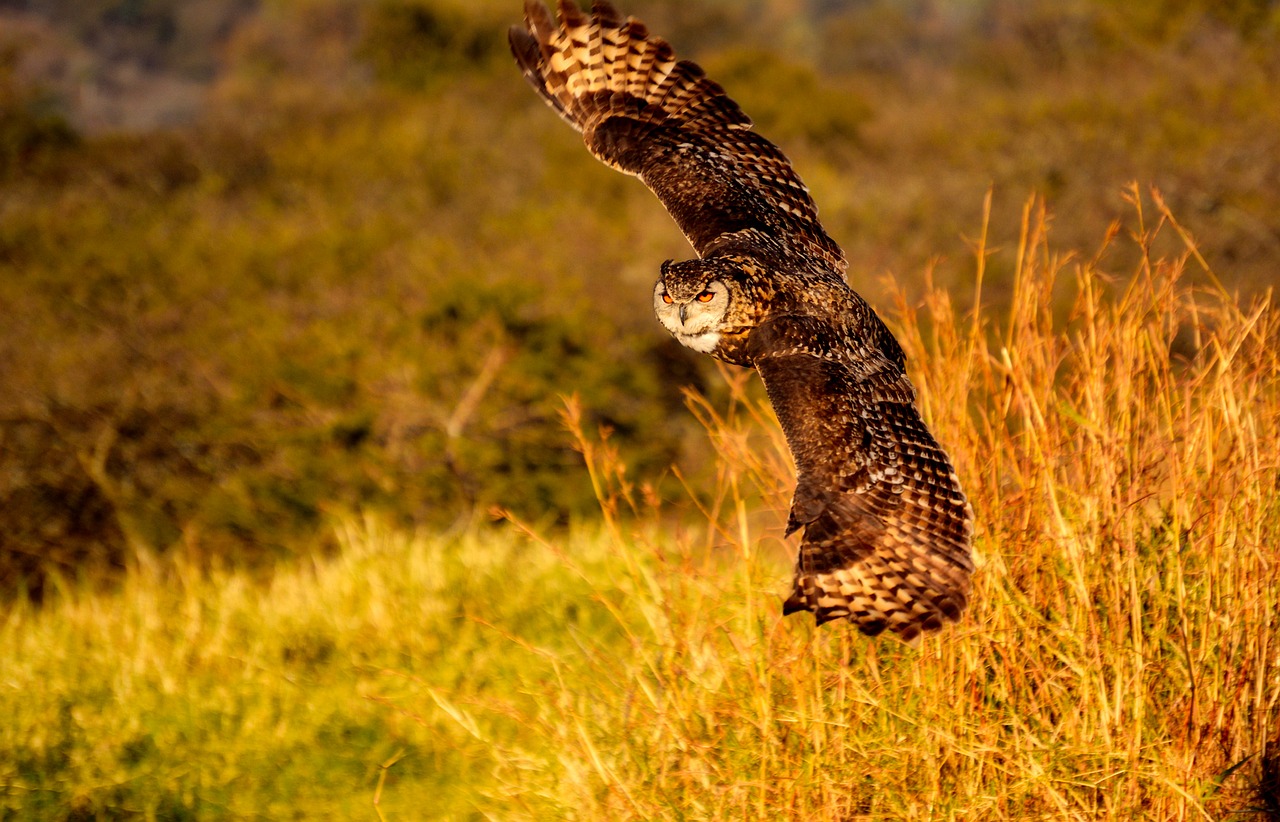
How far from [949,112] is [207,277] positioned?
14885 mm

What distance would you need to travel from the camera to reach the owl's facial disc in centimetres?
253

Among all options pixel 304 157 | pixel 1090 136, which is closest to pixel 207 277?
pixel 304 157

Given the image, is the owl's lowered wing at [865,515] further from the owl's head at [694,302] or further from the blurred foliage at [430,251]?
the blurred foliage at [430,251]

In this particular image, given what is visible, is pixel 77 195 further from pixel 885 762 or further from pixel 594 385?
pixel 885 762

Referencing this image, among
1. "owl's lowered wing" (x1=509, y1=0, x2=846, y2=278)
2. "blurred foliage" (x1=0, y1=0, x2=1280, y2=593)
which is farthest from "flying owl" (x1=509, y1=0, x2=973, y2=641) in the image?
"blurred foliage" (x1=0, y1=0, x2=1280, y2=593)

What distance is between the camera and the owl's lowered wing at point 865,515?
2391mm

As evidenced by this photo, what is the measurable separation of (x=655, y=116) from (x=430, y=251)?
378 inches

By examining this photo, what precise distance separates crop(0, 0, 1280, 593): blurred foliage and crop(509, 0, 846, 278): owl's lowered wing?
6.23ft

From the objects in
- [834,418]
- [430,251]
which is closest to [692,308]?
[834,418]

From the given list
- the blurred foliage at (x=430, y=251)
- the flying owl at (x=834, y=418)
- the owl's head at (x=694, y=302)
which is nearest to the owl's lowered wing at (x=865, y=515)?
the flying owl at (x=834, y=418)

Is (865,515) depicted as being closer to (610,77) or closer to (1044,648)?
(1044,648)

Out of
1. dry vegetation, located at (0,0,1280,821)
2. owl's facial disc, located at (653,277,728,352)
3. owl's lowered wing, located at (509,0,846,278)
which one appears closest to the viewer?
owl's facial disc, located at (653,277,728,352)

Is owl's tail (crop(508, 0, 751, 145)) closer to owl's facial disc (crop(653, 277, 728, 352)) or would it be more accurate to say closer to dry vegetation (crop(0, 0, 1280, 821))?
dry vegetation (crop(0, 0, 1280, 821))

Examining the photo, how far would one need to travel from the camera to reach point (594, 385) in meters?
10.7
